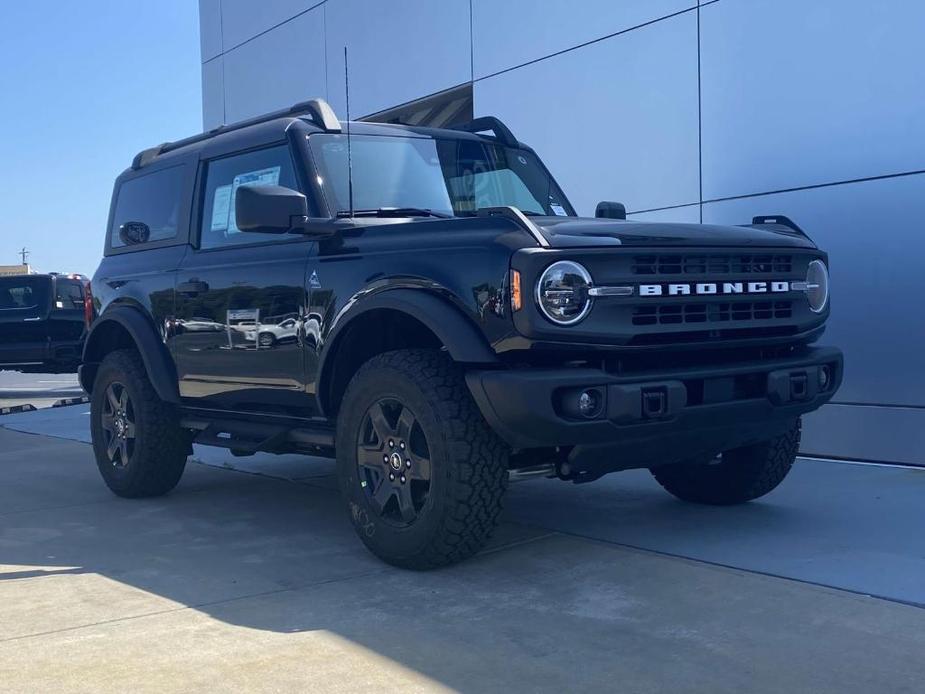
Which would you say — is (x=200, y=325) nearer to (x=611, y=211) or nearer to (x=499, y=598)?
(x=611, y=211)

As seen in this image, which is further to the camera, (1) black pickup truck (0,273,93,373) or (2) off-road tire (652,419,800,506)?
(1) black pickup truck (0,273,93,373)

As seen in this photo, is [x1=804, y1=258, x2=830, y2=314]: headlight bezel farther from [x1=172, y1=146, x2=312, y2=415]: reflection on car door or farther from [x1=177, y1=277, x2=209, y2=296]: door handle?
[x1=177, y1=277, x2=209, y2=296]: door handle

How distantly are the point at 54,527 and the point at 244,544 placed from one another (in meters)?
1.27

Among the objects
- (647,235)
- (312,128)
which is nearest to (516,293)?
(647,235)

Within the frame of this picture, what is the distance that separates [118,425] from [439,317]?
10.1 ft

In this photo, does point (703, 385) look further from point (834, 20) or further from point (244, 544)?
point (834, 20)

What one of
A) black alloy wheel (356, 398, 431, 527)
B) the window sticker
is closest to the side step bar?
black alloy wheel (356, 398, 431, 527)

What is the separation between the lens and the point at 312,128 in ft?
17.9

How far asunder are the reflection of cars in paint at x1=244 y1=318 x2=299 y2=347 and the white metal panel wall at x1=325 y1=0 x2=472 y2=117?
6.20m

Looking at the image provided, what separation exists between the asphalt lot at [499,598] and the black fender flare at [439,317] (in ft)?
3.06

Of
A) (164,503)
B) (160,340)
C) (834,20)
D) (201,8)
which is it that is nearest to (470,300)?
(160,340)

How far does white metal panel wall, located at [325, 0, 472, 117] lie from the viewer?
11.1m

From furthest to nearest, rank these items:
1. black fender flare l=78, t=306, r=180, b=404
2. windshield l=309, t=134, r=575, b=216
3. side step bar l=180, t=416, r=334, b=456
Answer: black fender flare l=78, t=306, r=180, b=404 → windshield l=309, t=134, r=575, b=216 → side step bar l=180, t=416, r=334, b=456

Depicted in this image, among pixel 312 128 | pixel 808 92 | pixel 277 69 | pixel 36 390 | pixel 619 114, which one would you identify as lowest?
pixel 36 390
